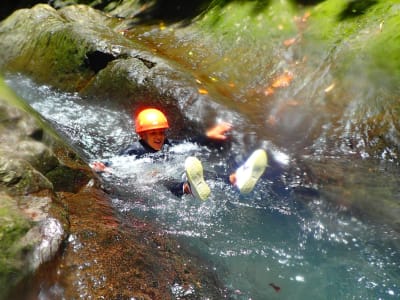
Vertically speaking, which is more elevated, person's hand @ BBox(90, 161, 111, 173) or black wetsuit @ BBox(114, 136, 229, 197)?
person's hand @ BBox(90, 161, 111, 173)

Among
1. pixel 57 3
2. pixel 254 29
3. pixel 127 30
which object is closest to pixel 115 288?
pixel 254 29

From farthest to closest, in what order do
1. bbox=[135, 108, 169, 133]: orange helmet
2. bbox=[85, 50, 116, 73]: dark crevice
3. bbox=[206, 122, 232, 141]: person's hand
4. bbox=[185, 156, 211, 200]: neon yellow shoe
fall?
bbox=[85, 50, 116, 73]: dark crevice < bbox=[206, 122, 232, 141]: person's hand < bbox=[135, 108, 169, 133]: orange helmet < bbox=[185, 156, 211, 200]: neon yellow shoe

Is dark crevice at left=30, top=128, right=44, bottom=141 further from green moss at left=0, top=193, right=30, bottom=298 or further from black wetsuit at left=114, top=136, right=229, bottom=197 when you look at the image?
black wetsuit at left=114, top=136, right=229, bottom=197

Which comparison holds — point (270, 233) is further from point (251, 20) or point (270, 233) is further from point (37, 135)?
point (251, 20)

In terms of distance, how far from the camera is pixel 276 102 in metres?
6.80

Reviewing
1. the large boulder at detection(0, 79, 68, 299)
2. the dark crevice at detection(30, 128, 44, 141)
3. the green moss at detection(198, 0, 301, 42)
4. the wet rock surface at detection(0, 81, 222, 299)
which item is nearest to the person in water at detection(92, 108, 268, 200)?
the wet rock surface at detection(0, 81, 222, 299)

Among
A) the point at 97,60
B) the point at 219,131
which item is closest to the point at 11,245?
the point at 219,131

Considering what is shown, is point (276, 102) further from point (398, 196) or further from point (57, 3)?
point (57, 3)

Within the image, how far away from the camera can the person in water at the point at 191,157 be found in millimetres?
4582

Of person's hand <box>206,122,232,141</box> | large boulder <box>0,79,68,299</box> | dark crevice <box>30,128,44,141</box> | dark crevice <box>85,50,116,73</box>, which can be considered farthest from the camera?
dark crevice <box>85,50,116,73</box>

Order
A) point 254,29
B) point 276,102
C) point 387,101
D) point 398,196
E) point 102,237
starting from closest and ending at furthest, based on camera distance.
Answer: point 102,237 < point 398,196 < point 387,101 < point 276,102 < point 254,29

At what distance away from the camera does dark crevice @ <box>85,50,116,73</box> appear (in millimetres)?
7875

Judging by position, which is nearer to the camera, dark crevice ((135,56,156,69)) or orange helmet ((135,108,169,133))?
orange helmet ((135,108,169,133))

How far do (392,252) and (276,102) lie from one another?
3.31 meters
